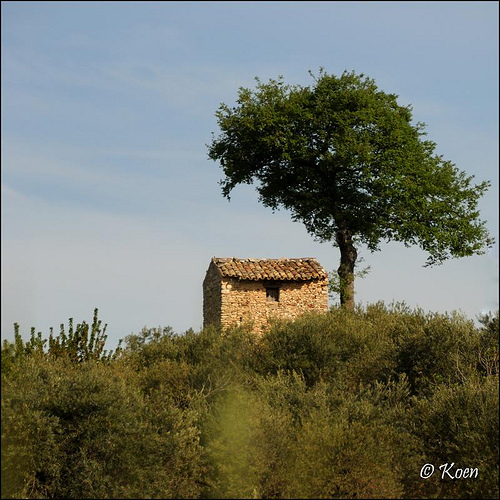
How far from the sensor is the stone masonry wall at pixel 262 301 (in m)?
31.9

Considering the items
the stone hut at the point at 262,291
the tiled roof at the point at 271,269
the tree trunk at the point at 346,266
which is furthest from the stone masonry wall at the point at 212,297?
the tree trunk at the point at 346,266

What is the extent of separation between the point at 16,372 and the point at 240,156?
61.4 feet

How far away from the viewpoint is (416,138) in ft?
128

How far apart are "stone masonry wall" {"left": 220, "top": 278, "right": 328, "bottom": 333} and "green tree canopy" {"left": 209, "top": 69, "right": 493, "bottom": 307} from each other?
13.7 ft

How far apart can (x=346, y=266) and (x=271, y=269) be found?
18.9 ft

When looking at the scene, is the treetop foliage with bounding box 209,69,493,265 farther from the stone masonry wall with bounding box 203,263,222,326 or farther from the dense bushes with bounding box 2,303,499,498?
the dense bushes with bounding box 2,303,499,498

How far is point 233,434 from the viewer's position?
1909 cm

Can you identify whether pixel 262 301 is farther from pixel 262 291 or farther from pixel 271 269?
pixel 271 269

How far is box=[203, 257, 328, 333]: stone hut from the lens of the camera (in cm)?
3198

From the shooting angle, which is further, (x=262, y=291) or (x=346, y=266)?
(x=346, y=266)

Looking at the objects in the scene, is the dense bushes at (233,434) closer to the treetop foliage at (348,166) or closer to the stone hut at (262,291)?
the stone hut at (262,291)

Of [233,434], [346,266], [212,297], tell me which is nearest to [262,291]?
[212,297]

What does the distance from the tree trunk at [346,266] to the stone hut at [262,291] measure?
3715 millimetres

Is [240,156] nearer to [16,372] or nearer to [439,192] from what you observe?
[439,192]
